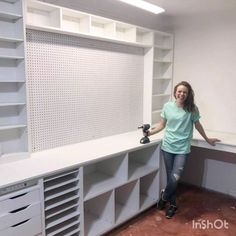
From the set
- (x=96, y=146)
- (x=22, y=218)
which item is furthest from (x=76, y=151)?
(x=22, y=218)

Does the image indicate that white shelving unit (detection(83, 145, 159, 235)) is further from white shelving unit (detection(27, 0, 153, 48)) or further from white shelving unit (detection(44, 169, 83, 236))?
white shelving unit (detection(27, 0, 153, 48))

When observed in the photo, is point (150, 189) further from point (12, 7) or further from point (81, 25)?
point (12, 7)

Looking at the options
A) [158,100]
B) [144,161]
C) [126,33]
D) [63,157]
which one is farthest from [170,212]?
[126,33]

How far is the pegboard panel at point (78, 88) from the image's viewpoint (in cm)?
242

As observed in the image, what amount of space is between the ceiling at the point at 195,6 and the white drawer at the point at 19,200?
2.30 meters

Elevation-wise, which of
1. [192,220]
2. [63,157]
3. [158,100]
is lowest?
[192,220]

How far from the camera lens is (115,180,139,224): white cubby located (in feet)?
9.11

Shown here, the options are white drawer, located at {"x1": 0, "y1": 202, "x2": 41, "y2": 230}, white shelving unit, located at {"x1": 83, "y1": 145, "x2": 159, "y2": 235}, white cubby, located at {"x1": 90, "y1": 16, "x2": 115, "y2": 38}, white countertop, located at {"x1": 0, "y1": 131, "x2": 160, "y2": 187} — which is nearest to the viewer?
white drawer, located at {"x1": 0, "y1": 202, "x2": 41, "y2": 230}

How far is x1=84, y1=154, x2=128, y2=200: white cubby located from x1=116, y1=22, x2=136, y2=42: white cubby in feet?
4.84

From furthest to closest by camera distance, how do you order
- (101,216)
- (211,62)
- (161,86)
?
(161,86), (211,62), (101,216)

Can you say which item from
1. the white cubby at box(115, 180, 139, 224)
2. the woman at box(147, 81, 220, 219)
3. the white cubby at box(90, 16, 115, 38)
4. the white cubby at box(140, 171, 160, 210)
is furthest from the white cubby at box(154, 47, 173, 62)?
the white cubby at box(115, 180, 139, 224)

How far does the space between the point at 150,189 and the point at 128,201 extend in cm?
40

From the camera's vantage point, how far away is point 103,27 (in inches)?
117

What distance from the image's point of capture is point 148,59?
346 cm
